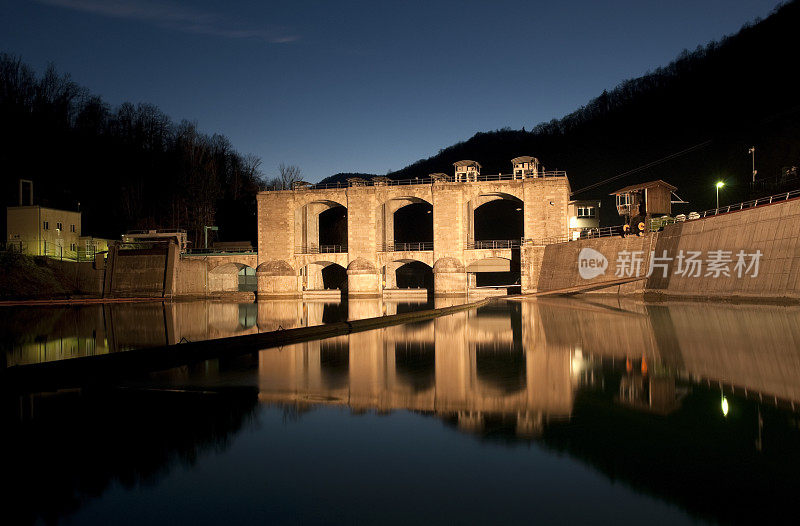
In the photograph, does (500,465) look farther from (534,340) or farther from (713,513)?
(534,340)

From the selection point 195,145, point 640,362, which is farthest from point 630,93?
point 640,362

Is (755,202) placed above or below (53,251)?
above

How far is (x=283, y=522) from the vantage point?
3.79 metres

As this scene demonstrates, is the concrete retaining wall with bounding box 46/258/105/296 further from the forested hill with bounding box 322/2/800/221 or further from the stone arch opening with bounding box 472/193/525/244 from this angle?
the forested hill with bounding box 322/2/800/221

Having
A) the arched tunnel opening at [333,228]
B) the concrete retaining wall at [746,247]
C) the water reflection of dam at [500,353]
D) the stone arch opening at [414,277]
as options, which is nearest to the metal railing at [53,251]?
the water reflection of dam at [500,353]

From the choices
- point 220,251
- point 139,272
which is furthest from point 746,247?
point 139,272

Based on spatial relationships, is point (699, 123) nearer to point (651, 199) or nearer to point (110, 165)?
point (651, 199)

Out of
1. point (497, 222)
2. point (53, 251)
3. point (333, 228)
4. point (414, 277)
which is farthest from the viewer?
point (497, 222)

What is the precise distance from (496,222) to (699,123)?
28.5m

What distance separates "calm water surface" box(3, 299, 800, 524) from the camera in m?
4.01

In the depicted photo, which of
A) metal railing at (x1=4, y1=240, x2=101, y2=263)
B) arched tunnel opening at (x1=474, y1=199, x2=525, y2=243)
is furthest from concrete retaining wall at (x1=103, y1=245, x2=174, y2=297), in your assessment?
arched tunnel opening at (x1=474, y1=199, x2=525, y2=243)

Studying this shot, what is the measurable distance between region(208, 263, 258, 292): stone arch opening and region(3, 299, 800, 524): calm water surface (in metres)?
34.3

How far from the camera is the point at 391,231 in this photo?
4275 cm

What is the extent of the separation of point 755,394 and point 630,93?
85.8 m
